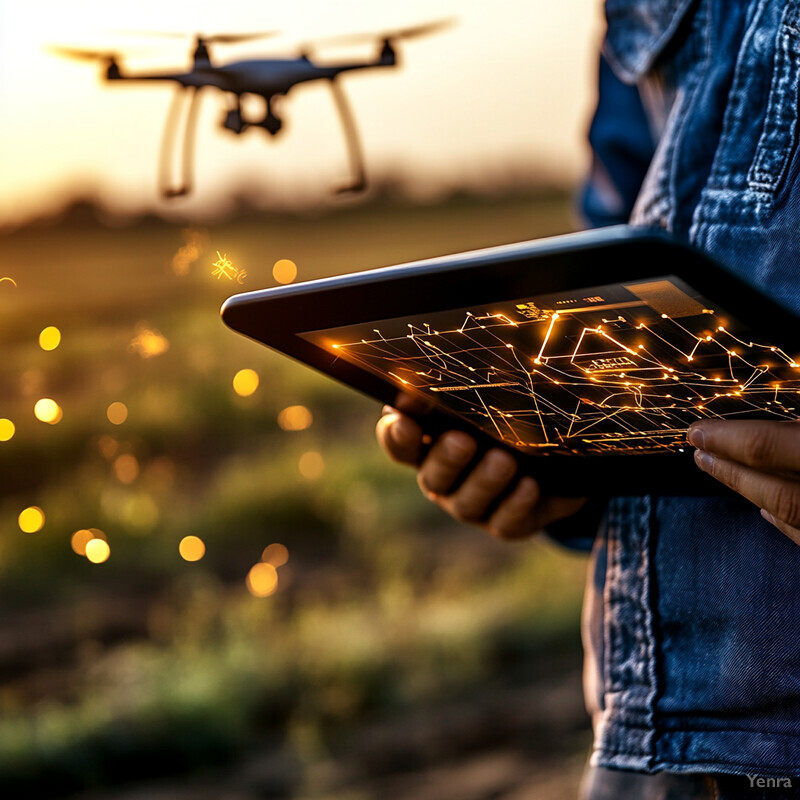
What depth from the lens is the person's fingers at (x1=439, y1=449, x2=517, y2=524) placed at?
757 millimetres

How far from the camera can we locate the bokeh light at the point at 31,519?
2.54 meters

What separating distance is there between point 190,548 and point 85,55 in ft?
6.76

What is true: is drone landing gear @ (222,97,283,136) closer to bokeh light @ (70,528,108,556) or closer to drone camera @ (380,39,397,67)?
drone camera @ (380,39,397,67)

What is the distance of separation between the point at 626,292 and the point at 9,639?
2420 millimetres

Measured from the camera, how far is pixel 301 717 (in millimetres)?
2361

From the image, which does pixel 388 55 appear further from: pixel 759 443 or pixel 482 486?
pixel 759 443

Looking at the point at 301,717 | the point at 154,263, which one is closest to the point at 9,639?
the point at 301,717

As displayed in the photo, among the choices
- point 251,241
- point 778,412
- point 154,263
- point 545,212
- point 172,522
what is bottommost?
point 172,522

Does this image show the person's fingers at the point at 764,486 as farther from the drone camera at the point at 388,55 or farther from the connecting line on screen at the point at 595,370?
the drone camera at the point at 388,55

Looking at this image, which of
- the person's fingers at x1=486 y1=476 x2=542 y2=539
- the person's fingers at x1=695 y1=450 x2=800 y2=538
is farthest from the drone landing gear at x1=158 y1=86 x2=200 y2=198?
the person's fingers at x1=695 y1=450 x2=800 y2=538

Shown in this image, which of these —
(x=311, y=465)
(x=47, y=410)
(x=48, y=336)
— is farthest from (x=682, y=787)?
(x=311, y=465)

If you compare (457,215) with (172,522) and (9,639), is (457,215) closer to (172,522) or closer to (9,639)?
(172,522)

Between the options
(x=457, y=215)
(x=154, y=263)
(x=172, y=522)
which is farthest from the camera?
(x=172, y=522)

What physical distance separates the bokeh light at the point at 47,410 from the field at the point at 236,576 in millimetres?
44
